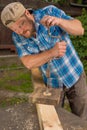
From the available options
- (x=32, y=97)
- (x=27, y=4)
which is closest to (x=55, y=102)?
(x=32, y=97)

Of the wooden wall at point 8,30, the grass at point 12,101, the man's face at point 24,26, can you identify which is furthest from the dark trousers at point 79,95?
the wooden wall at point 8,30

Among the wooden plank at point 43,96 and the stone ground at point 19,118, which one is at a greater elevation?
the wooden plank at point 43,96

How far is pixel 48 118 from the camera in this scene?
2934 millimetres

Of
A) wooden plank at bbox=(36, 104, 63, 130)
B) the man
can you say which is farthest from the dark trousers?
wooden plank at bbox=(36, 104, 63, 130)

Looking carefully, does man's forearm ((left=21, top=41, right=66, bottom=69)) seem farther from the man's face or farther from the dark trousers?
the dark trousers

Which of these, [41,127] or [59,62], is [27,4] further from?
[41,127]

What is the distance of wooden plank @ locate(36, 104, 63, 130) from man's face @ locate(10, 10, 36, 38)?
0.65m

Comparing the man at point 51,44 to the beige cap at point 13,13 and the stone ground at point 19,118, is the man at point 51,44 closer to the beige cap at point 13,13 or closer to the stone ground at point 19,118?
the beige cap at point 13,13

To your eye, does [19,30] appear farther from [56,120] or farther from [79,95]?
[79,95]

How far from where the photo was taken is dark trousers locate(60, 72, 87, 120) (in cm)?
353

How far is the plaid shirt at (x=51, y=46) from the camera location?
3.13 m

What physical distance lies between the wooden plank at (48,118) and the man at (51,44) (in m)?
0.24

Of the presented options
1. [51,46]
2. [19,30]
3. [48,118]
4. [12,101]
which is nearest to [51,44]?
[51,46]

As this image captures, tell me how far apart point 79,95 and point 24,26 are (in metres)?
1.05
